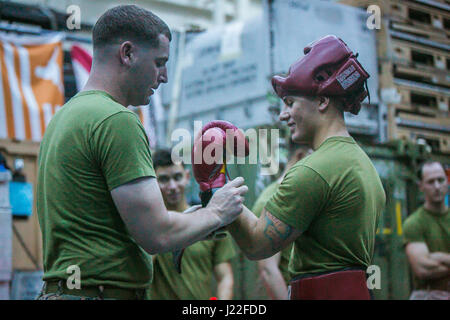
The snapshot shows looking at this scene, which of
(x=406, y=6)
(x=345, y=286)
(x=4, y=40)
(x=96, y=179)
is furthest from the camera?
(x=4, y=40)

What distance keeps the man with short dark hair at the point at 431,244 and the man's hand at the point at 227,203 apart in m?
3.03

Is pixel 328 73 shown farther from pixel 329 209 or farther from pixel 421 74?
pixel 421 74

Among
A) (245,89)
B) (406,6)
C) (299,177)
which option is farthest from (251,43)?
(299,177)

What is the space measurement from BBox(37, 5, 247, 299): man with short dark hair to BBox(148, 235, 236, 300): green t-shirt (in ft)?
6.20

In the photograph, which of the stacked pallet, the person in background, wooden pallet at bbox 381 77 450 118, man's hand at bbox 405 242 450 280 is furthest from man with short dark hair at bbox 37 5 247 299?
wooden pallet at bbox 381 77 450 118

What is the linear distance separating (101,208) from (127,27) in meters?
0.69

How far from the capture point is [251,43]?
6359 millimetres

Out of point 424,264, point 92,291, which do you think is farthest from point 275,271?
point 92,291

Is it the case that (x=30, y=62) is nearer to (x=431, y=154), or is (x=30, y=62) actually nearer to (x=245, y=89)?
(x=245, y=89)

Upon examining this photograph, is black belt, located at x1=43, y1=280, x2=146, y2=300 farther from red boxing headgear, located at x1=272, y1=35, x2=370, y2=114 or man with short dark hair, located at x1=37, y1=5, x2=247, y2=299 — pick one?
red boxing headgear, located at x1=272, y1=35, x2=370, y2=114

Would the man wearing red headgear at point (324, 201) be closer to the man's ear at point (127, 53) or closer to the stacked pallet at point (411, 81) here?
the man's ear at point (127, 53)

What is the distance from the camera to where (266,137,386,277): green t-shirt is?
90.0 inches
